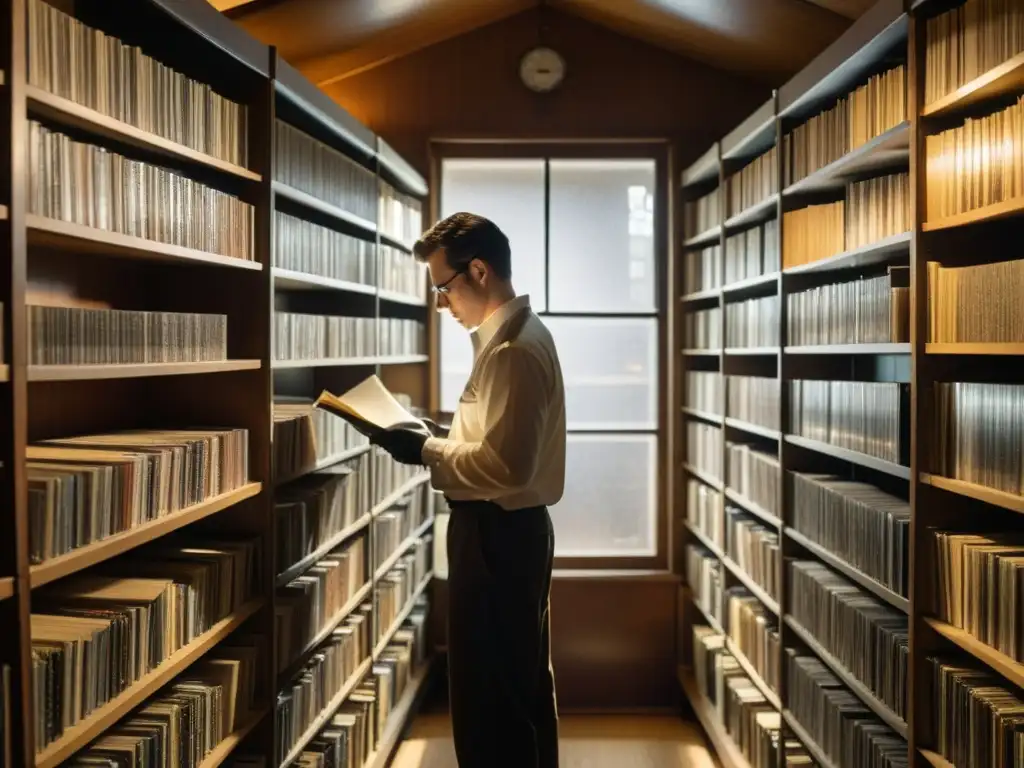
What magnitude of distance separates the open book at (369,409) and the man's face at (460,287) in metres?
0.33

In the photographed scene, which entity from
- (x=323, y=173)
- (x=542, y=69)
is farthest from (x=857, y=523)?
(x=542, y=69)

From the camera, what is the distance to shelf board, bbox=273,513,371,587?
2949 millimetres

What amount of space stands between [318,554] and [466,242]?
115 centimetres

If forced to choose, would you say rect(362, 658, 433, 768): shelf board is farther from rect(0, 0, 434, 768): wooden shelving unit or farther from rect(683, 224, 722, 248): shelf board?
rect(683, 224, 722, 248): shelf board

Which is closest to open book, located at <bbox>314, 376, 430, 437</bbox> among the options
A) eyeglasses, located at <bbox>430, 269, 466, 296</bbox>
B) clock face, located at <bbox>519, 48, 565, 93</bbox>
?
eyeglasses, located at <bbox>430, 269, 466, 296</bbox>

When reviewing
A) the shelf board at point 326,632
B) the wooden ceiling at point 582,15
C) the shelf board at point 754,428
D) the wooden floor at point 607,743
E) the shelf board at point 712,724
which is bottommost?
the wooden floor at point 607,743

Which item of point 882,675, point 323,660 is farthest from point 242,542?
point 882,675

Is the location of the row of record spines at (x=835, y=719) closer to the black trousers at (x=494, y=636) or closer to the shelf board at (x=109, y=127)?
the black trousers at (x=494, y=636)

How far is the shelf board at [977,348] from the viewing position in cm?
Answer: 192

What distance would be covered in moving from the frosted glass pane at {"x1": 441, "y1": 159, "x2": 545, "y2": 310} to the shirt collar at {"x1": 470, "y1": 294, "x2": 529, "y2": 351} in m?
2.43

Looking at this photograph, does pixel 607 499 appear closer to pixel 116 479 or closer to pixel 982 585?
pixel 982 585

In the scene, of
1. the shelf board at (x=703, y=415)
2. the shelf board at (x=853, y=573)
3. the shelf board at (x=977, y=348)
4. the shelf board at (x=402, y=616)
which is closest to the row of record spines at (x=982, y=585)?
the shelf board at (x=853, y=573)

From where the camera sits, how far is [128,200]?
83.4 inches

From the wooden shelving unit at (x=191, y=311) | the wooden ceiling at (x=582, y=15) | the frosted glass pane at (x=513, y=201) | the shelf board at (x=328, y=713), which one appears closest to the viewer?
the wooden shelving unit at (x=191, y=311)
